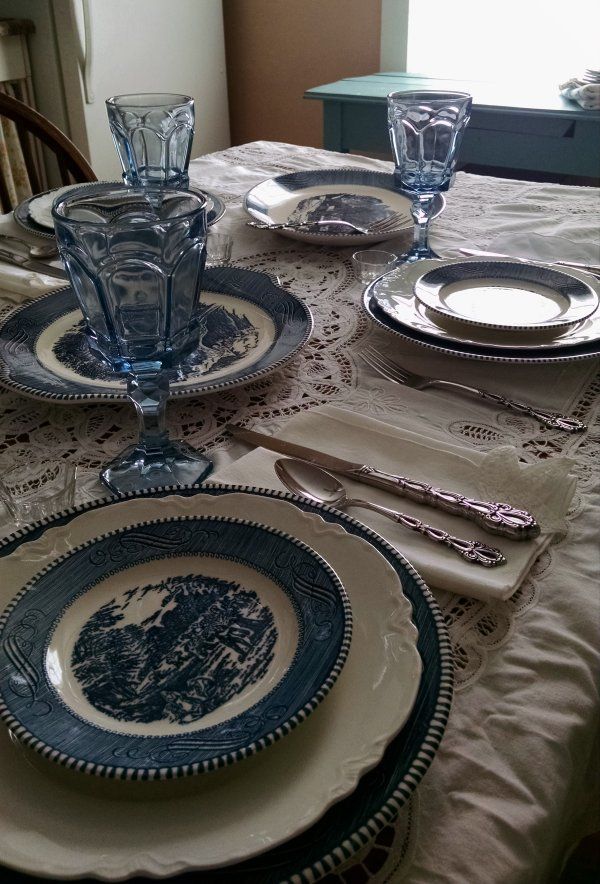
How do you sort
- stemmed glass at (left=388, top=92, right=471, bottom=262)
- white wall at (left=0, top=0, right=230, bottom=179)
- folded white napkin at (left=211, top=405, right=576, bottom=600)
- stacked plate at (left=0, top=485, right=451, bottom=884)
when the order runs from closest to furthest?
stacked plate at (left=0, top=485, right=451, bottom=884) → folded white napkin at (left=211, top=405, right=576, bottom=600) → stemmed glass at (left=388, top=92, right=471, bottom=262) → white wall at (left=0, top=0, right=230, bottom=179)

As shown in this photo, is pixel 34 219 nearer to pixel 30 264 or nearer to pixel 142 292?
pixel 30 264

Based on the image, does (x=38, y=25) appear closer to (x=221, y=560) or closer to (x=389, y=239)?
(x=389, y=239)

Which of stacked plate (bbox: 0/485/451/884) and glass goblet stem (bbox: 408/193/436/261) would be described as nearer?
stacked plate (bbox: 0/485/451/884)

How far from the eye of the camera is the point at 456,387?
0.70 metres

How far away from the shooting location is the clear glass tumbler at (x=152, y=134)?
0.91m

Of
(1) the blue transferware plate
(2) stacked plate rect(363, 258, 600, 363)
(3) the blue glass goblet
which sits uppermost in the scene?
(3) the blue glass goblet

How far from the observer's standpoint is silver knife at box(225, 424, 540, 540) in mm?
503

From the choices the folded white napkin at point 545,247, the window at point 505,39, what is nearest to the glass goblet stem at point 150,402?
the folded white napkin at point 545,247

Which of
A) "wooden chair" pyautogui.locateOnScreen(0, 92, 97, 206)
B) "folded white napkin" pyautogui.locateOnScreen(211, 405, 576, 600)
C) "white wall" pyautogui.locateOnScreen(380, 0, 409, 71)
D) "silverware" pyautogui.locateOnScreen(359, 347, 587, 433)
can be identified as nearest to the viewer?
"folded white napkin" pyautogui.locateOnScreen(211, 405, 576, 600)

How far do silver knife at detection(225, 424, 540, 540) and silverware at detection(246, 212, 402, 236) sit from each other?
0.48 meters

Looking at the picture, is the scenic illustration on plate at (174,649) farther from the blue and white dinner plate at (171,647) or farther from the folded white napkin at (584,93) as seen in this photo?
the folded white napkin at (584,93)

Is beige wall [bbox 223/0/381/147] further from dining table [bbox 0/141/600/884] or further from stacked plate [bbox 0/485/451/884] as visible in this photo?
stacked plate [bbox 0/485/451/884]

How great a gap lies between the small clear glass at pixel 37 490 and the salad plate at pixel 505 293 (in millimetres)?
367

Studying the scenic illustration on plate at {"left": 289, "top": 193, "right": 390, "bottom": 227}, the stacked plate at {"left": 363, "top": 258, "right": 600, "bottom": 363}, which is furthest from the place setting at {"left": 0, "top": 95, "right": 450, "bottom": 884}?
the scenic illustration on plate at {"left": 289, "top": 193, "right": 390, "bottom": 227}
